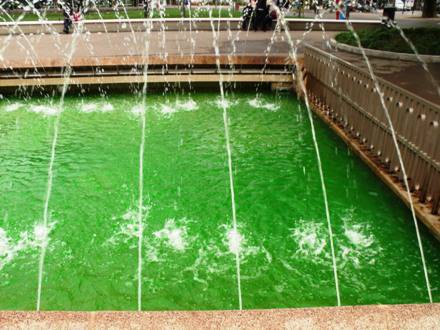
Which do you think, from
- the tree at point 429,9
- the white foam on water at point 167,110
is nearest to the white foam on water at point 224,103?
the white foam on water at point 167,110

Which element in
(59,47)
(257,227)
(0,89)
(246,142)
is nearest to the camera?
(257,227)

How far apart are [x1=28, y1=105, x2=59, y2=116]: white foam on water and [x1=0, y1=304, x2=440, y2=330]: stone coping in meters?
10.1

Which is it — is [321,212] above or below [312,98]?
below

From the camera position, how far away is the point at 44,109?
12508 millimetres

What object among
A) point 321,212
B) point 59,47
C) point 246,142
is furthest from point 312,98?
point 59,47

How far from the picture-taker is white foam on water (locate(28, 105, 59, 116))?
12.1 metres

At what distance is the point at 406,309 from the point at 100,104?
11696mm

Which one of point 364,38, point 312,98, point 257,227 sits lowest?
point 257,227

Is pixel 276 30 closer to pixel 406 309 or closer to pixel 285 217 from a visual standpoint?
pixel 285 217

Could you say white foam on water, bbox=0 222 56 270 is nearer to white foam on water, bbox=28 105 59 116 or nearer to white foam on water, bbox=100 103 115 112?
white foam on water, bbox=28 105 59 116

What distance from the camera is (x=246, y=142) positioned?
9953mm

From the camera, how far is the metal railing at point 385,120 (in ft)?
20.6

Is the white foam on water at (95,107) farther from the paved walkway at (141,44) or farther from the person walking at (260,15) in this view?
the person walking at (260,15)

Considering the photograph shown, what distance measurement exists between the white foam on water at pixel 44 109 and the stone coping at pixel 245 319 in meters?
10.1
